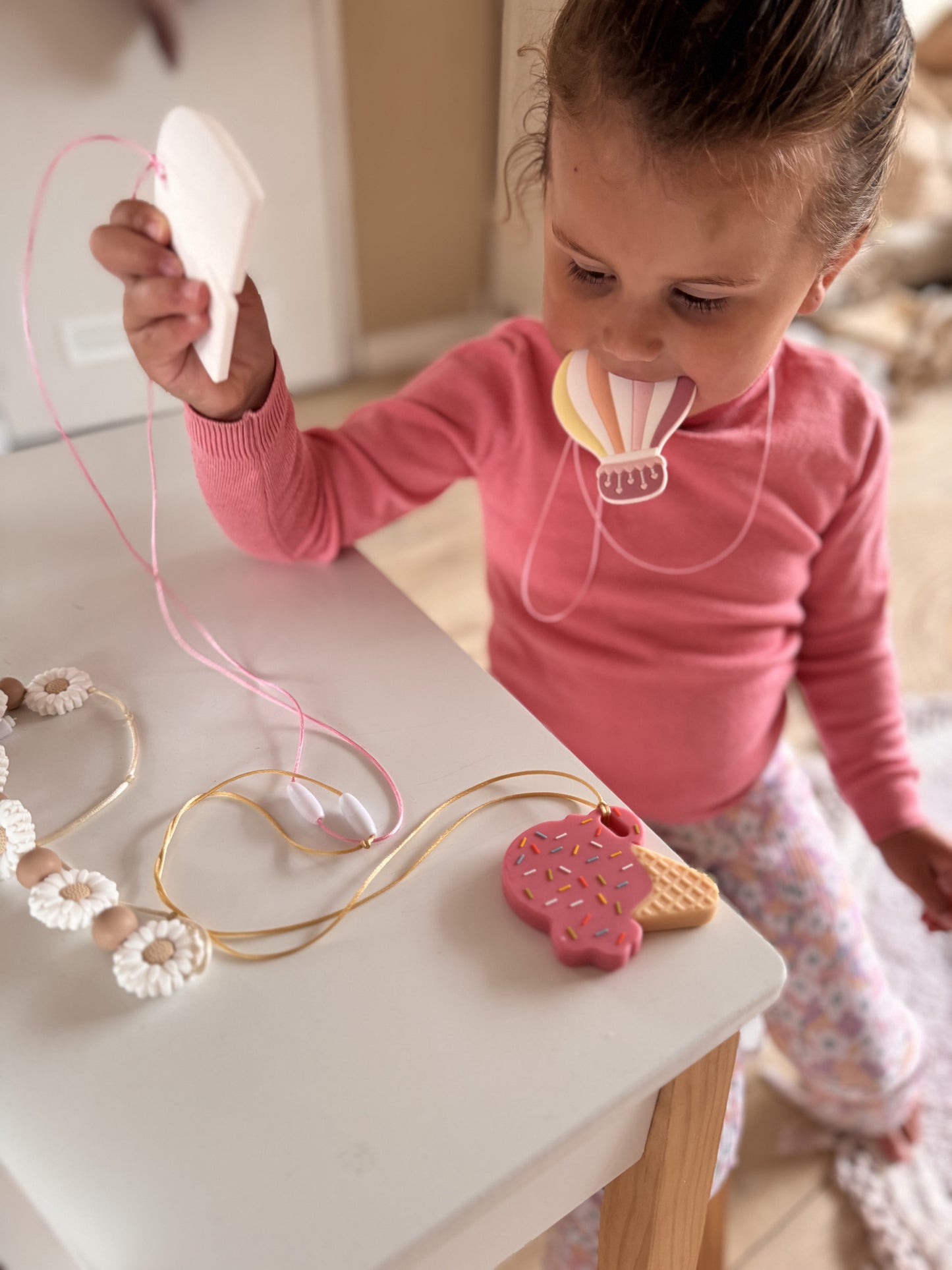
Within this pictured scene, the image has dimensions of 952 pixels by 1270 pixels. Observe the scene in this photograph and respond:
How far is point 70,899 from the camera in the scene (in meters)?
0.44

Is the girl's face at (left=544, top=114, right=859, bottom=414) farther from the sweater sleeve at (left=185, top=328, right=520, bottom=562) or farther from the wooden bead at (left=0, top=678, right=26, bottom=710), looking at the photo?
the wooden bead at (left=0, top=678, right=26, bottom=710)

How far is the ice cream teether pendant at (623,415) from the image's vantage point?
0.61 m

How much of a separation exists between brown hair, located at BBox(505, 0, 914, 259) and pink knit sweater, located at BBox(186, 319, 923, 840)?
202 mm

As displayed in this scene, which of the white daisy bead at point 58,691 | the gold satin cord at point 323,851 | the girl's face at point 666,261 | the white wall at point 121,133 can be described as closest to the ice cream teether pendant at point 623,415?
the girl's face at point 666,261

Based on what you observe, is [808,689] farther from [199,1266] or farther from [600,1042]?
[199,1266]

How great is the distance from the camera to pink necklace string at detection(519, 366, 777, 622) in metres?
0.72

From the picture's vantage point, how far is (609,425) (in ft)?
2.05

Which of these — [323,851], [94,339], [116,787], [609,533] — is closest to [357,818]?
[323,851]

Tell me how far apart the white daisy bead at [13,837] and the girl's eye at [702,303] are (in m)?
0.41

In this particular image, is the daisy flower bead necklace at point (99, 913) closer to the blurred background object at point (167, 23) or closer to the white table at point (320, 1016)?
the white table at point (320, 1016)

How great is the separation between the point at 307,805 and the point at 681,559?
369mm

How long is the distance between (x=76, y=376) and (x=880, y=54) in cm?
183

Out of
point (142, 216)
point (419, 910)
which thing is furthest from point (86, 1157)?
point (142, 216)

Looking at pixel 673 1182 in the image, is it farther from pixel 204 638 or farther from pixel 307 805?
pixel 204 638
